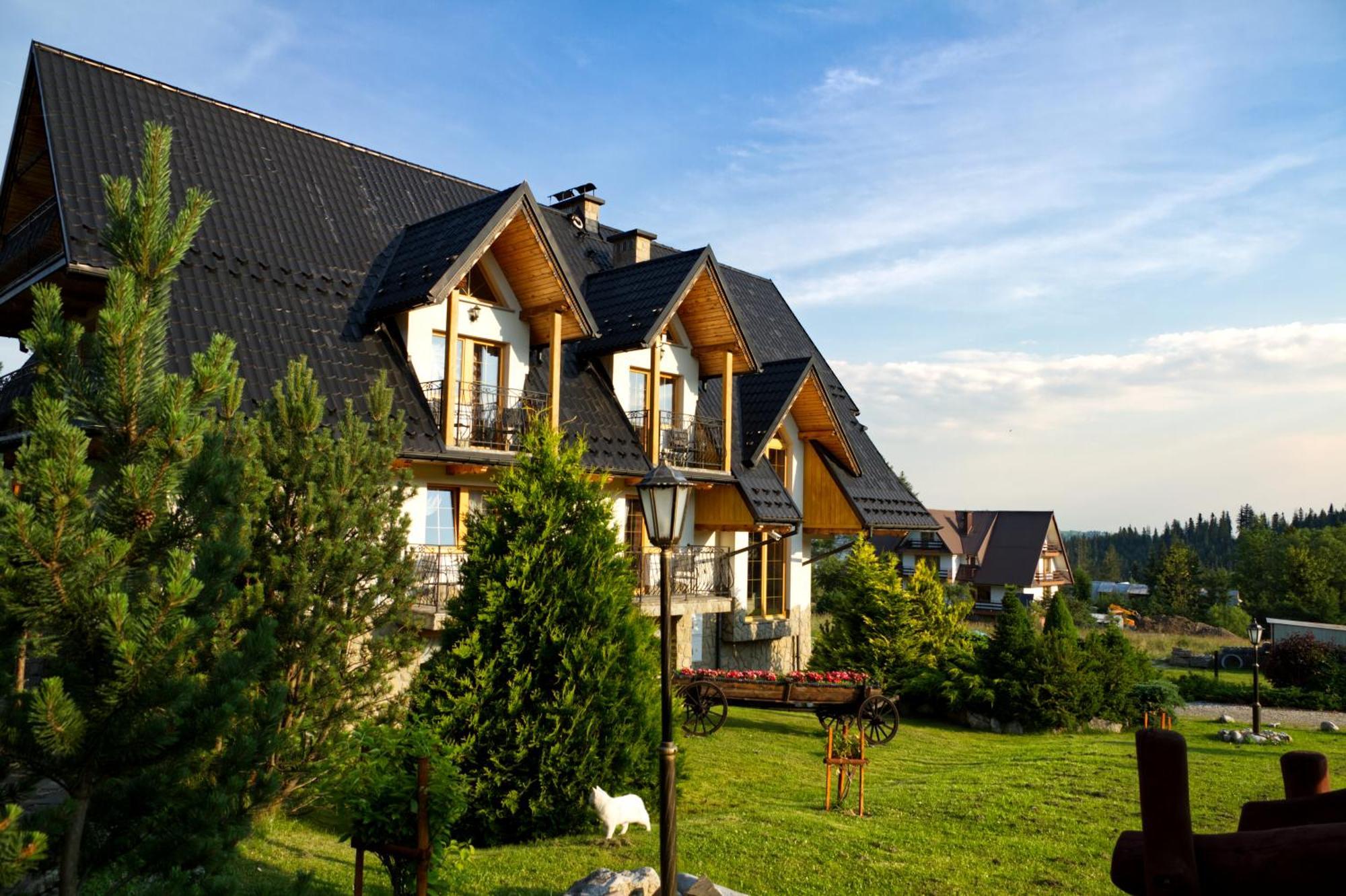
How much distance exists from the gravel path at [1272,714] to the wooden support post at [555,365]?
2016cm

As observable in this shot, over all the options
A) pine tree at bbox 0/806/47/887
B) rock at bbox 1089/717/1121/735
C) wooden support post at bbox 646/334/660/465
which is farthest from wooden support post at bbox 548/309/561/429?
rock at bbox 1089/717/1121/735

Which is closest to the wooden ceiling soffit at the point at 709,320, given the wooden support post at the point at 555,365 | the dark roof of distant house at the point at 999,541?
the wooden support post at the point at 555,365

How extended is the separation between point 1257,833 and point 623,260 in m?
20.5

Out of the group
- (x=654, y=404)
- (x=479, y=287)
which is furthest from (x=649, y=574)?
(x=479, y=287)

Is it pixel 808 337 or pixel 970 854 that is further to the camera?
pixel 808 337

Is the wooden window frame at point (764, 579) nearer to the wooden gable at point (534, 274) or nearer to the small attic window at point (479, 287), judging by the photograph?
the wooden gable at point (534, 274)

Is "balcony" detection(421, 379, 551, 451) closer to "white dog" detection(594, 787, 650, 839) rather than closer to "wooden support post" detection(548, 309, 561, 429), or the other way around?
"wooden support post" detection(548, 309, 561, 429)

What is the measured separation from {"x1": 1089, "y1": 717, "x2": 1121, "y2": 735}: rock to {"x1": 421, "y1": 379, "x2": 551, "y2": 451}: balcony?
1497 cm

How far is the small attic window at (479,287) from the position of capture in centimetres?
1631

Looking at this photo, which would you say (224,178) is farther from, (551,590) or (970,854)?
(970,854)

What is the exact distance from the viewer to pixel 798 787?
13.5 m

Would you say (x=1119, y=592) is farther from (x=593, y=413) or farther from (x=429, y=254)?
(x=429, y=254)

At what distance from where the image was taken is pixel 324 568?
31.2 feet

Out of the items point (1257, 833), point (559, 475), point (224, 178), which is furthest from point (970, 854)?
point (224, 178)
